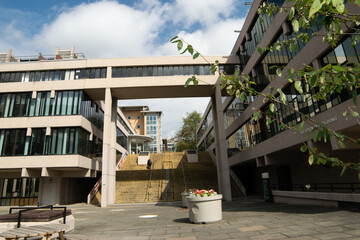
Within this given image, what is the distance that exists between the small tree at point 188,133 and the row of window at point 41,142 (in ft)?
161

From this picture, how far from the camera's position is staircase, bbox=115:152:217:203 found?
26.5m

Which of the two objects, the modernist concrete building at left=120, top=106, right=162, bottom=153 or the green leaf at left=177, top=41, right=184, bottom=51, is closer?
A: the green leaf at left=177, top=41, right=184, bottom=51

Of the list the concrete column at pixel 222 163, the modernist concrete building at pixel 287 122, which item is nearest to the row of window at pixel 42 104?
the concrete column at pixel 222 163

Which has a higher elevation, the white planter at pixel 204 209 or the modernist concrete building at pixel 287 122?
the modernist concrete building at pixel 287 122

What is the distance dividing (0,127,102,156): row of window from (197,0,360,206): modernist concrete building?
15.9m

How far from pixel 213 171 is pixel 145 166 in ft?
35.4

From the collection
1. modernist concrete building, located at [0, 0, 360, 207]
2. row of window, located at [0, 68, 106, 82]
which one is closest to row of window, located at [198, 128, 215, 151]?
modernist concrete building, located at [0, 0, 360, 207]

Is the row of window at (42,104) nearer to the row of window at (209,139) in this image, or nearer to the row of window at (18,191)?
the row of window at (18,191)

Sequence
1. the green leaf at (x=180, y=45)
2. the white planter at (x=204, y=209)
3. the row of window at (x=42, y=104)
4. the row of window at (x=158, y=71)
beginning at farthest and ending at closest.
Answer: the row of window at (x=158, y=71), the row of window at (x=42, y=104), the white planter at (x=204, y=209), the green leaf at (x=180, y=45)

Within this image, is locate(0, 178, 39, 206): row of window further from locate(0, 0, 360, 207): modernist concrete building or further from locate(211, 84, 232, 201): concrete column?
locate(211, 84, 232, 201): concrete column

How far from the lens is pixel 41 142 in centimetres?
2616

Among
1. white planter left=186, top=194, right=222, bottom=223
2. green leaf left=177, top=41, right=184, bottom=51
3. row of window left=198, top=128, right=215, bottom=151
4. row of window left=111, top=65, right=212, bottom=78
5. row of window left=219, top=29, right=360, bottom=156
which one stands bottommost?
white planter left=186, top=194, right=222, bottom=223

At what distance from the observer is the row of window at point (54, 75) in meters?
27.8

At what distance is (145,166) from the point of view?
37.7 m
